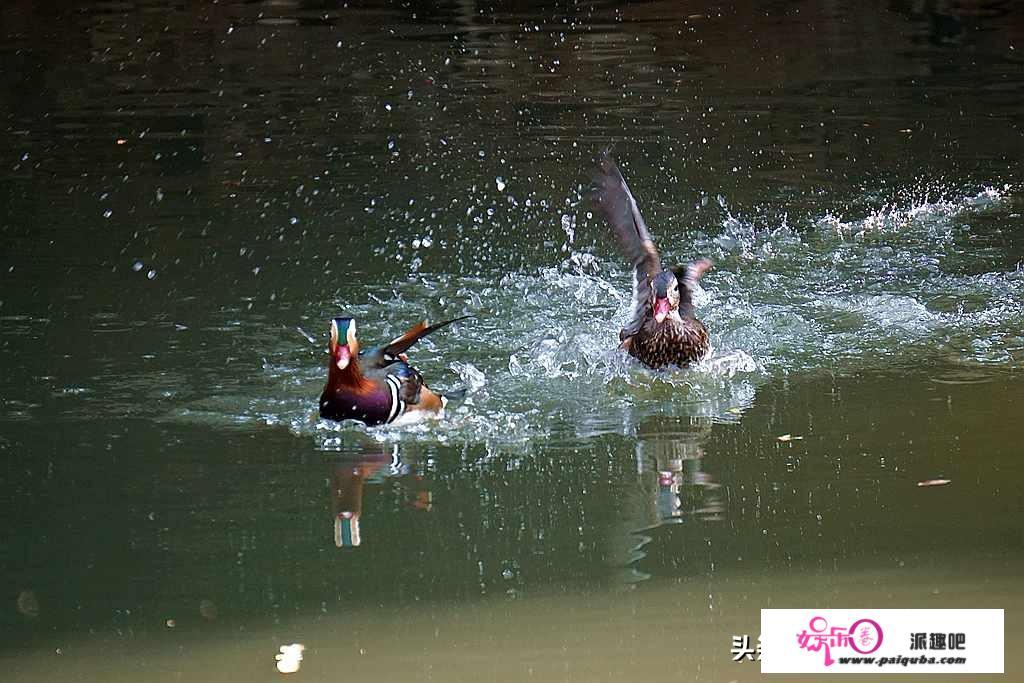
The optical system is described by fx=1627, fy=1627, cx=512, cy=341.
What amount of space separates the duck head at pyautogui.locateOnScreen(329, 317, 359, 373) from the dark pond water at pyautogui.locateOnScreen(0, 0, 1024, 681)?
13.6 inches

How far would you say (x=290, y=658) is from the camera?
13.7 feet

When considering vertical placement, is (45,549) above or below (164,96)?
below

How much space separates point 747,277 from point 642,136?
152 inches

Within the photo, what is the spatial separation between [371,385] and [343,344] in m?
0.21

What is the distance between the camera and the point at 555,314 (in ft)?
25.0

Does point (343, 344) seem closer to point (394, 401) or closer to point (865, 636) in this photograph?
point (394, 401)

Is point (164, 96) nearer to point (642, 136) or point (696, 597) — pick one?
point (642, 136)

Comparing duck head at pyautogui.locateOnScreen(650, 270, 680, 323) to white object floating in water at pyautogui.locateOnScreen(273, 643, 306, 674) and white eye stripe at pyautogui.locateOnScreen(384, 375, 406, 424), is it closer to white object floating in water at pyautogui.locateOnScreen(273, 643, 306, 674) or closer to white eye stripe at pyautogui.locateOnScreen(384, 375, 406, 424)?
white eye stripe at pyautogui.locateOnScreen(384, 375, 406, 424)

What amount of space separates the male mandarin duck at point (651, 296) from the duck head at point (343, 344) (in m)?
1.46

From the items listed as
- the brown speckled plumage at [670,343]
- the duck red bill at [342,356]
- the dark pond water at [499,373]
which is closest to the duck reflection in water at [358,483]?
the dark pond water at [499,373]

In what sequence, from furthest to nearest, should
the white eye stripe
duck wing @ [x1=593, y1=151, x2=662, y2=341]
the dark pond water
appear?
duck wing @ [x1=593, y1=151, x2=662, y2=341] < the white eye stripe < the dark pond water

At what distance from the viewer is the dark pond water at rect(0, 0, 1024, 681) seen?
14.7ft

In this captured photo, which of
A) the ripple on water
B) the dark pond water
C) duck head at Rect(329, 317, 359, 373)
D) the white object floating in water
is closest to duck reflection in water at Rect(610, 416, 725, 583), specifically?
the dark pond water

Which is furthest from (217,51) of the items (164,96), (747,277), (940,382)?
(940,382)
